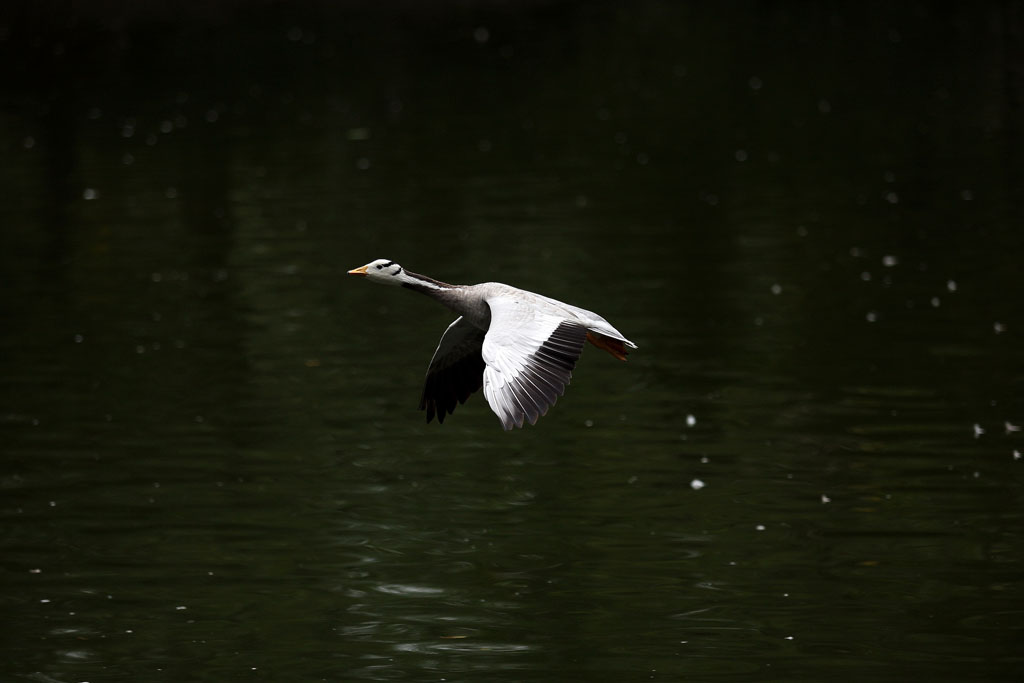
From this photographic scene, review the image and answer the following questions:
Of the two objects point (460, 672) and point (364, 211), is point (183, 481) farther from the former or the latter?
point (364, 211)

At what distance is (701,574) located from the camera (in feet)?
37.3

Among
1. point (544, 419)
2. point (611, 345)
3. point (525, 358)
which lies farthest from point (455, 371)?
point (544, 419)

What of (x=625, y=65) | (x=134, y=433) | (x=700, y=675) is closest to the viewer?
(x=700, y=675)

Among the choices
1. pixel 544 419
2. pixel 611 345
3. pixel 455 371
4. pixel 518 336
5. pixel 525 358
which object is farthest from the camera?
pixel 544 419

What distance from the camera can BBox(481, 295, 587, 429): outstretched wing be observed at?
7.66 metres

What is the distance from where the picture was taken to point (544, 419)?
1527 cm

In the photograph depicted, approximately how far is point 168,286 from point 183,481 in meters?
6.56

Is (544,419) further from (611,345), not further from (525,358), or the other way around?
(525,358)

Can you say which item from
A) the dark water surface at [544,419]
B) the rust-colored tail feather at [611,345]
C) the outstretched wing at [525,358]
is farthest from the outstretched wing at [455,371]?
the dark water surface at [544,419]

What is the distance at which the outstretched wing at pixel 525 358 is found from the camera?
7656 mm

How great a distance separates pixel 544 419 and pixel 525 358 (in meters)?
7.50

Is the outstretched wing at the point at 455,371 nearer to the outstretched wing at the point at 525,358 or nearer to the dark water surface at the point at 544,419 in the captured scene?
the outstretched wing at the point at 525,358

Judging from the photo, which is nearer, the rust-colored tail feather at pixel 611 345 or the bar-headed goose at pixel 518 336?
the bar-headed goose at pixel 518 336

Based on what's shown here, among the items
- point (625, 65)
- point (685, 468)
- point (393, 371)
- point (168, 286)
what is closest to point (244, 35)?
point (625, 65)
